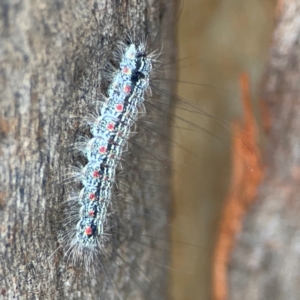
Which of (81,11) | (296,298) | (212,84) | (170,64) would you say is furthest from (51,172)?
(296,298)

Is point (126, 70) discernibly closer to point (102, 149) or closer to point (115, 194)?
point (102, 149)

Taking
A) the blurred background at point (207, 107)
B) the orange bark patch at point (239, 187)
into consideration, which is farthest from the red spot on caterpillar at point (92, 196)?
the orange bark patch at point (239, 187)

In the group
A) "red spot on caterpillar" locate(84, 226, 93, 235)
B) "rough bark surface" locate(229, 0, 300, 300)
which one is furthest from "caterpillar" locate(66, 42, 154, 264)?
"rough bark surface" locate(229, 0, 300, 300)

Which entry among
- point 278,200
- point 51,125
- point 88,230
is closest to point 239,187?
point 278,200

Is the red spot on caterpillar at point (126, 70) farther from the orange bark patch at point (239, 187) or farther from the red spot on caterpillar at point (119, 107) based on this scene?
the orange bark patch at point (239, 187)

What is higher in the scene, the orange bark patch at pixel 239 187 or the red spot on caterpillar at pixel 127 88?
the red spot on caterpillar at pixel 127 88

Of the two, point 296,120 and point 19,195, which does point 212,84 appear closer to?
point 296,120
